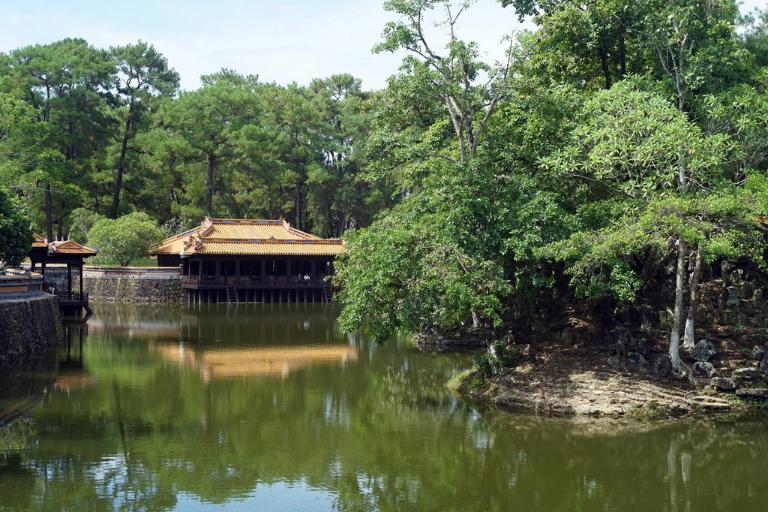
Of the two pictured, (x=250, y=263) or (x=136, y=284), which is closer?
(x=136, y=284)

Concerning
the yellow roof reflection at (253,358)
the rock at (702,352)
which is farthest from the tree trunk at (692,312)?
the yellow roof reflection at (253,358)

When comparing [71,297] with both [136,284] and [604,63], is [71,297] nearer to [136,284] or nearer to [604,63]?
[136,284]

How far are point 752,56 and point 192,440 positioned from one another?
70.8 feet

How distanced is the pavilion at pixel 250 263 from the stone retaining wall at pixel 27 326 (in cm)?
1908

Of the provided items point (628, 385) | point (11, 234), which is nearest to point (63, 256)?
point (11, 234)

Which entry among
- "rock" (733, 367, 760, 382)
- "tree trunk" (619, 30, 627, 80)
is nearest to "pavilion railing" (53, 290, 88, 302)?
"tree trunk" (619, 30, 627, 80)

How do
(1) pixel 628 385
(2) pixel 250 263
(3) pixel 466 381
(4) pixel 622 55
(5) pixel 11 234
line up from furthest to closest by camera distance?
(2) pixel 250 263
(5) pixel 11 234
(4) pixel 622 55
(3) pixel 466 381
(1) pixel 628 385

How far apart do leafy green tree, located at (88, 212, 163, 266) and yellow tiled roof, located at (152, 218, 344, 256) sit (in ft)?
4.39

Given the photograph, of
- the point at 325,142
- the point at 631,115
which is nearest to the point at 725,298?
the point at 631,115

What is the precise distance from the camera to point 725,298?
26.9m

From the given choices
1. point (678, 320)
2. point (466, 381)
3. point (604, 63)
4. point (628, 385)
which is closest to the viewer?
point (628, 385)

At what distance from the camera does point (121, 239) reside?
57.1 m

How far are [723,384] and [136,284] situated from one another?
139ft

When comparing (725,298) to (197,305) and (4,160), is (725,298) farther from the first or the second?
(4,160)
